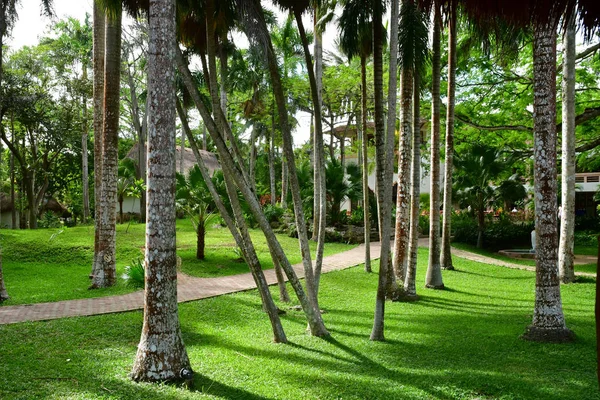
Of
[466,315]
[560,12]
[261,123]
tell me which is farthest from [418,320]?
[261,123]

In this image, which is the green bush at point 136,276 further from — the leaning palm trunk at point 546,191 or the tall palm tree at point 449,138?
the tall palm tree at point 449,138

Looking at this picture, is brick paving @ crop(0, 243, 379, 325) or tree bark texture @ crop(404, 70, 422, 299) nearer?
brick paving @ crop(0, 243, 379, 325)

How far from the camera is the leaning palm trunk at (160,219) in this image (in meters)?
5.61

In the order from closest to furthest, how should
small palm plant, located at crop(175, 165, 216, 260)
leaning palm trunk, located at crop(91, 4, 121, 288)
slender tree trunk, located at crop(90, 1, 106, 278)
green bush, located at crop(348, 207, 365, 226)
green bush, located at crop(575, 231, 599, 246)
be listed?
leaning palm trunk, located at crop(91, 4, 121, 288)
slender tree trunk, located at crop(90, 1, 106, 278)
small palm plant, located at crop(175, 165, 216, 260)
green bush, located at crop(575, 231, 599, 246)
green bush, located at crop(348, 207, 365, 226)

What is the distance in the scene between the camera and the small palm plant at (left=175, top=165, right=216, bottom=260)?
15664 millimetres

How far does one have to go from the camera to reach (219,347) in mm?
7441

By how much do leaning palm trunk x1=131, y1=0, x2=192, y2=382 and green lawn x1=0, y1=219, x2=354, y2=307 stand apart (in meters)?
6.09

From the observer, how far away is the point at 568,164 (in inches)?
508

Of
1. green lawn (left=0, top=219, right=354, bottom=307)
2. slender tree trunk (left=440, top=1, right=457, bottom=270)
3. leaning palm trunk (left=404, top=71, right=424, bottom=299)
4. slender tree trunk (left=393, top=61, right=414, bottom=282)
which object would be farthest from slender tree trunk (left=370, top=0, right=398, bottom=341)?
green lawn (left=0, top=219, right=354, bottom=307)

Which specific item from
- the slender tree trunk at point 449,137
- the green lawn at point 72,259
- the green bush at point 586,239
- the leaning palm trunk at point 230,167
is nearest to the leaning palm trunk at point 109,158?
the green lawn at point 72,259

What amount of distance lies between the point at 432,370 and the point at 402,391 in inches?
35.6

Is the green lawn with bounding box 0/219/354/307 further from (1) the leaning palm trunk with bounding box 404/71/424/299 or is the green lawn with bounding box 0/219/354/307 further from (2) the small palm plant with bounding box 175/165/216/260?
(1) the leaning palm trunk with bounding box 404/71/424/299

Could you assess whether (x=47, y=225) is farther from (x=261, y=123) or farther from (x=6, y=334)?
(x=6, y=334)

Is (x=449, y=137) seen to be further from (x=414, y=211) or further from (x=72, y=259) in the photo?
(x=72, y=259)
